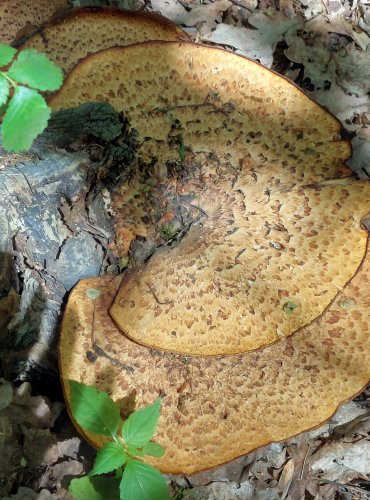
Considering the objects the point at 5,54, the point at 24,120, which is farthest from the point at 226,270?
the point at 5,54

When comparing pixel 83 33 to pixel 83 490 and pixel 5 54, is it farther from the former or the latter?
pixel 83 490

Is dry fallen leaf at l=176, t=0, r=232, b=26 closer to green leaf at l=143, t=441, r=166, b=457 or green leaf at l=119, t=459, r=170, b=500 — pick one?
green leaf at l=143, t=441, r=166, b=457

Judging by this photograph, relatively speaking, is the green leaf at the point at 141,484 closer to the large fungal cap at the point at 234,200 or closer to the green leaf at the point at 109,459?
the green leaf at the point at 109,459

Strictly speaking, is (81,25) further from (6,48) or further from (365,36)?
(365,36)

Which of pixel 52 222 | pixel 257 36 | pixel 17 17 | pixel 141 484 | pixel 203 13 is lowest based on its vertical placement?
pixel 141 484

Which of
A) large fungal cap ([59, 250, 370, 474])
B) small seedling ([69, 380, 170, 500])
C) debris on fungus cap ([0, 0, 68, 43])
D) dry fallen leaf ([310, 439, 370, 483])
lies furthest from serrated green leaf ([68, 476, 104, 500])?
debris on fungus cap ([0, 0, 68, 43])
